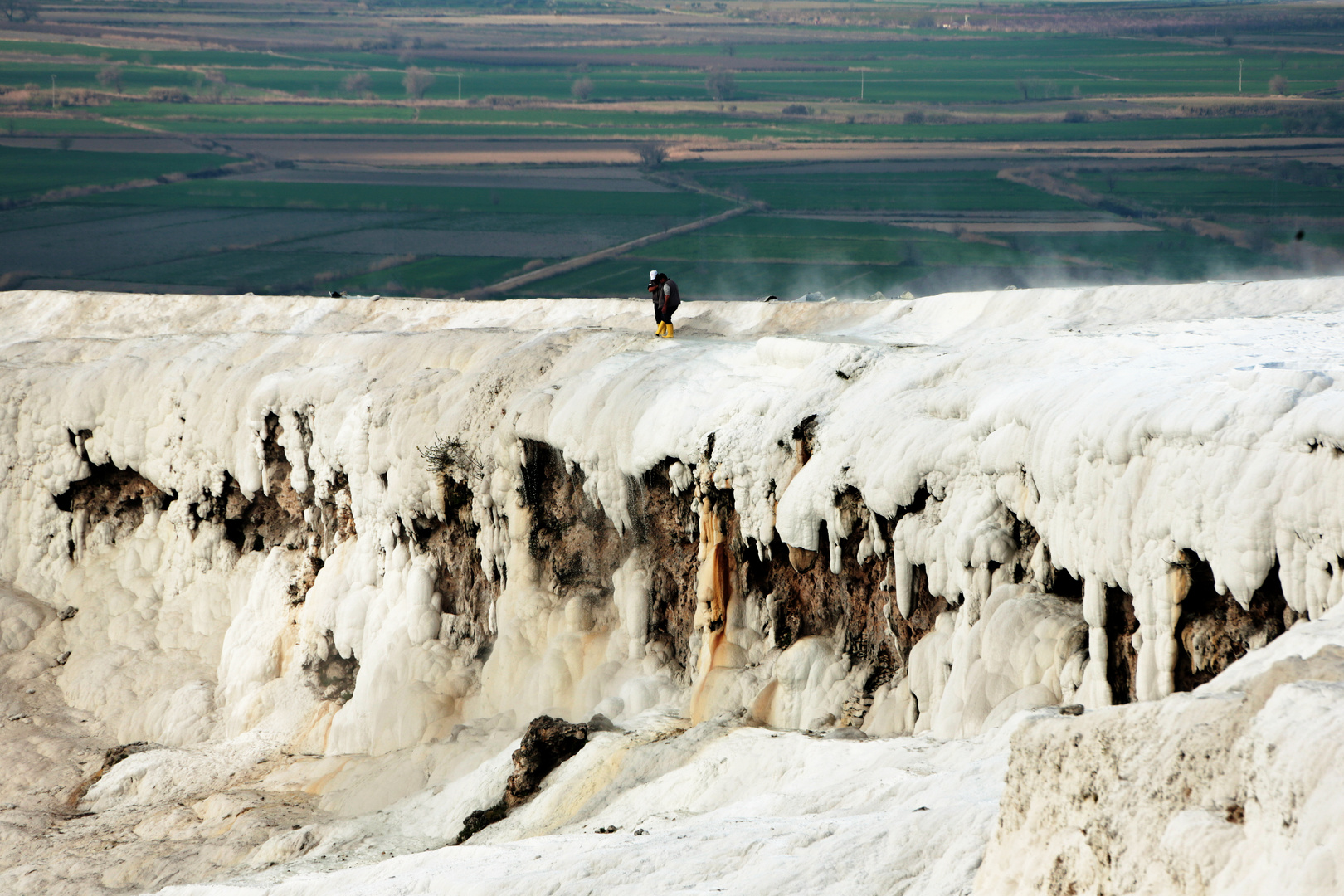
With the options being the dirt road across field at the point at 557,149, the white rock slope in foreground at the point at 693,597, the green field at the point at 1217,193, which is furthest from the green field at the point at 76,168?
the white rock slope in foreground at the point at 693,597

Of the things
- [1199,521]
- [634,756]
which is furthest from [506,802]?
[1199,521]

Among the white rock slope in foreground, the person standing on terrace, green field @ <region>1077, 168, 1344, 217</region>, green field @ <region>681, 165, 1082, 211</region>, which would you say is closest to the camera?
the white rock slope in foreground

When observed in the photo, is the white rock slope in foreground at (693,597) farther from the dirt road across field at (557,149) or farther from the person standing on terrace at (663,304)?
the dirt road across field at (557,149)

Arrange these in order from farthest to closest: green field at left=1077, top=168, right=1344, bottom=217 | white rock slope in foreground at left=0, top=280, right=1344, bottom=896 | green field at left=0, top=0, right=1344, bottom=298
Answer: green field at left=0, top=0, right=1344, bottom=298, green field at left=1077, top=168, right=1344, bottom=217, white rock slope in foreground at left=0, top=280, right=1344, bottom=896

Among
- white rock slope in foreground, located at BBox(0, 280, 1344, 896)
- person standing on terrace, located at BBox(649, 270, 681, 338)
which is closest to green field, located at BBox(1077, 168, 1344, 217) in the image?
white rock slope in foreground, located at BBox(0, 280, 1344, 896)

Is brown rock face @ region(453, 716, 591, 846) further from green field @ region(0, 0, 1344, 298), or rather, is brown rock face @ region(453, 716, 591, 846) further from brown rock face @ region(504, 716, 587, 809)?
green field @ region(0, 0, 1344, 298)

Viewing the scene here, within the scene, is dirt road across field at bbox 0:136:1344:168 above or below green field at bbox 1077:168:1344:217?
above

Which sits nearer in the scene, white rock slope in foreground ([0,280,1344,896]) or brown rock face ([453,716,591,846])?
white rock slope in foreground ([0,280,1344,896])

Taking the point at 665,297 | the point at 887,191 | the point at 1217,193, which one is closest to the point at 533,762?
the point at 665,297
